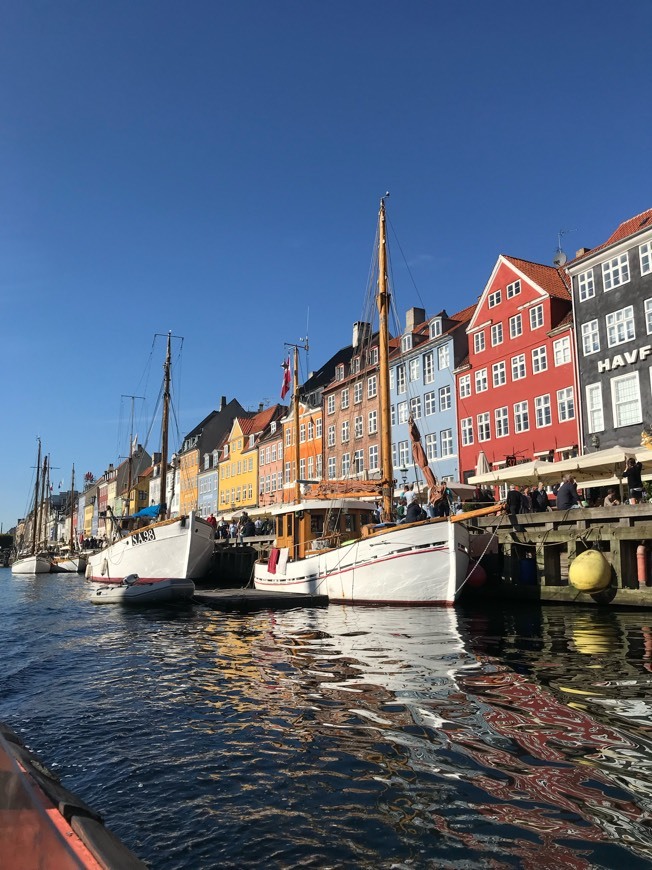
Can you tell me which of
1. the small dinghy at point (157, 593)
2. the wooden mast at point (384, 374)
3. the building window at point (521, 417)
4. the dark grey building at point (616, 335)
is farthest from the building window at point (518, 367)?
the small dinghy at point (157, 593)

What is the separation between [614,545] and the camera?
64.8ft

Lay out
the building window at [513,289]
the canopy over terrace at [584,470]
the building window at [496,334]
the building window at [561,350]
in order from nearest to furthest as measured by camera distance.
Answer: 1. the canopy over terrace at [584,470]
2. the building window at [561,350]
3. the building window at [513,289]
4. the building window at [496,334]

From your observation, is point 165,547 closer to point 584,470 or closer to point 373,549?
point 373,549

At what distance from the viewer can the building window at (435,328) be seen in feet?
153

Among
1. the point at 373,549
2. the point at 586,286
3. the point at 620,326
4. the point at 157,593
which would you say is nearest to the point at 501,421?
the point at 586,286

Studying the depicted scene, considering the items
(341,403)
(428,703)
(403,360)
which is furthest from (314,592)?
(341,403)

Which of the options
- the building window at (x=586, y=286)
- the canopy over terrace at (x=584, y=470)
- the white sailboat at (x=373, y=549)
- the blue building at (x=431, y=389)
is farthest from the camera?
the blue building at (x=431, y=389)

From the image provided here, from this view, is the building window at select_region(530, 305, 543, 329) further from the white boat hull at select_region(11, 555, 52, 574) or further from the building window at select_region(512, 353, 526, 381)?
the white boat hull at select_region(11, 555, 52, 574)

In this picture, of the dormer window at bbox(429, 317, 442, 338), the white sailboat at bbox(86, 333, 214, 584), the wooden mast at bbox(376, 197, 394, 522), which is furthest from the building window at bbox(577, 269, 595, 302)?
the white sailboat at bbox(86, 333, 214, 584)

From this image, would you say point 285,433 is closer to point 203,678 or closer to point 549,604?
point 549,604

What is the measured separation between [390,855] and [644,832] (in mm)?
1734

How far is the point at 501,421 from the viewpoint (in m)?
40.2

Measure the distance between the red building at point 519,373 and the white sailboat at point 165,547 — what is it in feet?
49.6

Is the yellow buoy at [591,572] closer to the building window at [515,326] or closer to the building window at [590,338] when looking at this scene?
the building window at [590,338]
